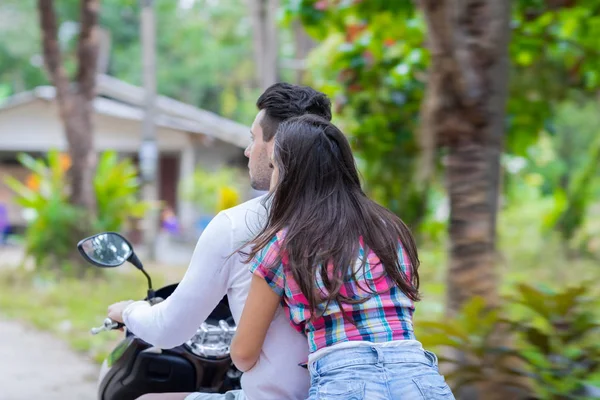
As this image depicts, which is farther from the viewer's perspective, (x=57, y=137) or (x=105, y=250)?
(x=57, y=137)

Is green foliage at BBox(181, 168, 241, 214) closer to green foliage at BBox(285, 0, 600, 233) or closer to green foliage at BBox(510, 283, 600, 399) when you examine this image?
green foliage at BBox(285, 0, 600, 233)

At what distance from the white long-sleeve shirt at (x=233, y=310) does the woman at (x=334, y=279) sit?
6 centimetres

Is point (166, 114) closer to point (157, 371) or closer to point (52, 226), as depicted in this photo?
point (52, 226)

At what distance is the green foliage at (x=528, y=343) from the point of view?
14.0ft

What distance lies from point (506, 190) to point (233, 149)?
1418cm

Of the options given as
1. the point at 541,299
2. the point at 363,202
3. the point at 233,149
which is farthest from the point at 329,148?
the point at 233,149

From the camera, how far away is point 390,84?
9.05m

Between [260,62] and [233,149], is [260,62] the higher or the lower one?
the lower one

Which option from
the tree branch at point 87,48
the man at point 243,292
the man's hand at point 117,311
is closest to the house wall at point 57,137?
the tree branch at point 87,48

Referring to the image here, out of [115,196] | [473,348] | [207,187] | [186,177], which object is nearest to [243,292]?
[473,348]

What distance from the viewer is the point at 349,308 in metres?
2.09

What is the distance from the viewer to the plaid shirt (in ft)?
6.85

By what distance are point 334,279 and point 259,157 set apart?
1.69 ft

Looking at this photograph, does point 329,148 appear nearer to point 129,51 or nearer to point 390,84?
point 390,84
